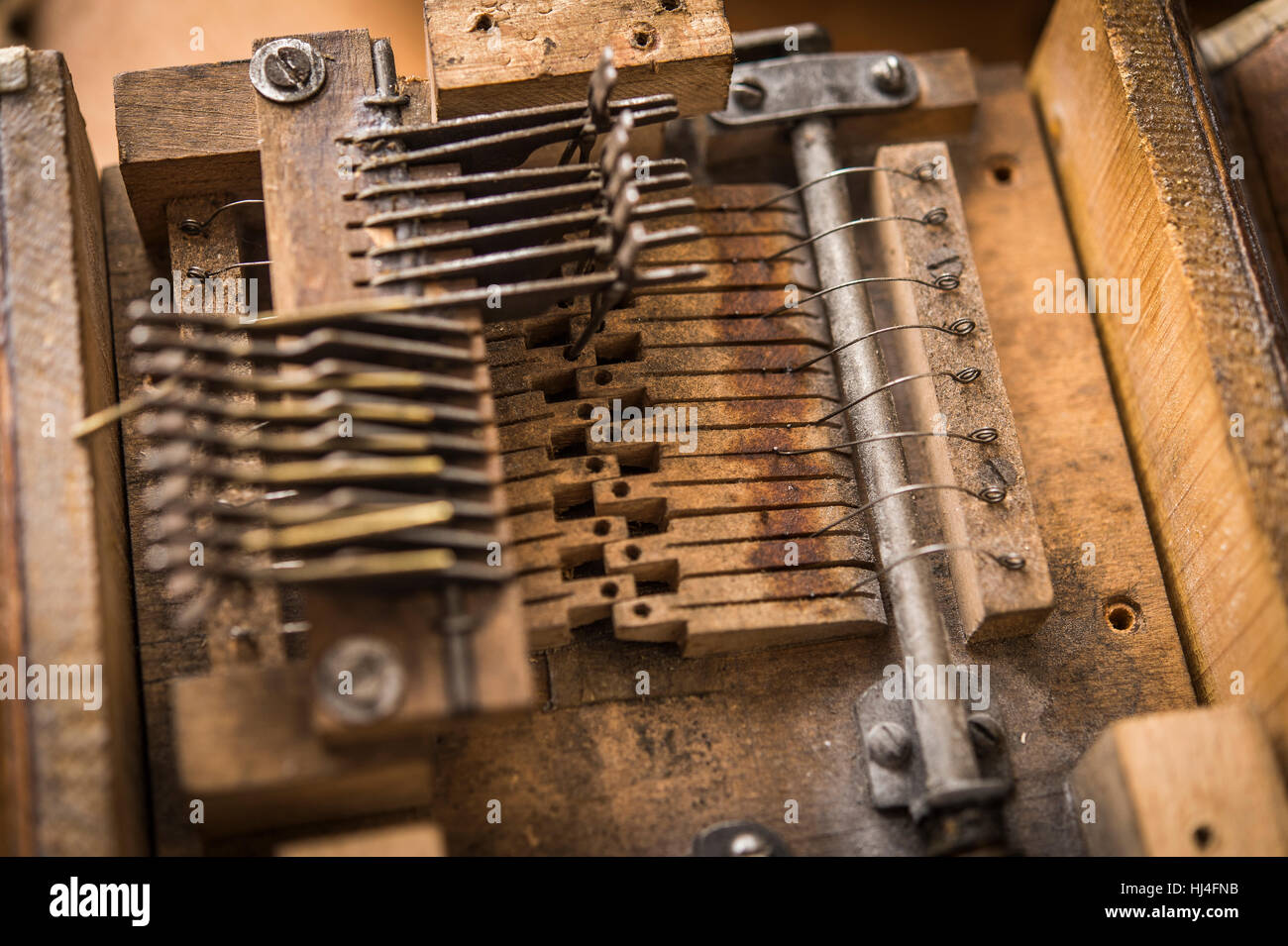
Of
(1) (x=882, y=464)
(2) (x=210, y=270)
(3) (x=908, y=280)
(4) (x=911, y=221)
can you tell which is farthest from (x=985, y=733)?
(2) (x=210, y=270)

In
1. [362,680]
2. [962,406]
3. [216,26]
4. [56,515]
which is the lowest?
[362,680]

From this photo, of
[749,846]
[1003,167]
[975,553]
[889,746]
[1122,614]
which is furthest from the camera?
[1003,167]

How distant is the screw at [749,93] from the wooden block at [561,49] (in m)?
0.41

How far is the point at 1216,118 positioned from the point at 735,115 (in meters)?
1.36

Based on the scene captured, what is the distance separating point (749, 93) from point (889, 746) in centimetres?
195

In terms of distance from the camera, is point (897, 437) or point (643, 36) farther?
point (897, 437)

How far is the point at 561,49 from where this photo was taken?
338cm

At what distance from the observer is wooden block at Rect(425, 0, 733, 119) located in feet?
10.9

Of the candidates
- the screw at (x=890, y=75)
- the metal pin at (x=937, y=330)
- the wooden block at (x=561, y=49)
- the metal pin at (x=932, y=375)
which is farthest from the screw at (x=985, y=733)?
the screw at (x=890, y=75)

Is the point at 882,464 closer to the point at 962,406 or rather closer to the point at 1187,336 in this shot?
the point at 962,406

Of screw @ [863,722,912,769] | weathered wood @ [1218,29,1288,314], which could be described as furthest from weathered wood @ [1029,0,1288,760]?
screw @ [863,722,912,769]
